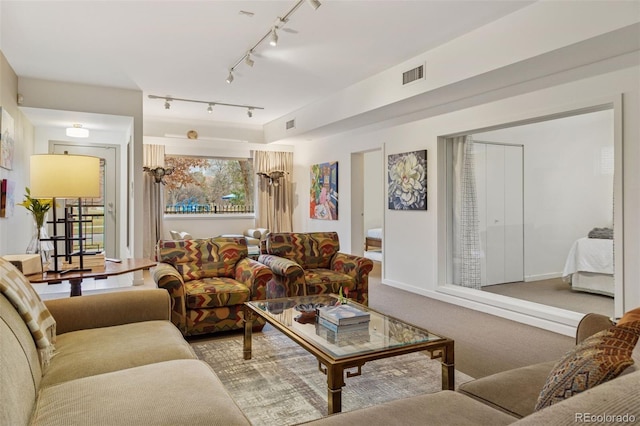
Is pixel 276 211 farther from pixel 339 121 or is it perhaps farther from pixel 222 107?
pixel 339 121

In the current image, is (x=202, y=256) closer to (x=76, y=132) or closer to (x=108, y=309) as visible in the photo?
(x=108, y=309)

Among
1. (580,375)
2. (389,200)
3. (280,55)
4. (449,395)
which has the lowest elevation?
(449,395)

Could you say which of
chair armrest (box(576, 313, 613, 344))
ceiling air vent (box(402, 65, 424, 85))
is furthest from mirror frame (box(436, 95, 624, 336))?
chair armrest (box(576, 313, 613, 344))

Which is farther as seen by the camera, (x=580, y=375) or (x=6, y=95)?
(x=6, y=95)

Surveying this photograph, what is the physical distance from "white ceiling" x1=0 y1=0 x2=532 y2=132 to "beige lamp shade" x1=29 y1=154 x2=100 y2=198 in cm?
141

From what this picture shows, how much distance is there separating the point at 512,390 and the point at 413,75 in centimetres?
345

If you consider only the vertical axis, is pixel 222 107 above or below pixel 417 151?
above

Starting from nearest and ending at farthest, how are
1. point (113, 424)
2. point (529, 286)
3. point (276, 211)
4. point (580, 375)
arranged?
point (580, 375)
point (113, 424)
point (529, 286)
point (276, 211)

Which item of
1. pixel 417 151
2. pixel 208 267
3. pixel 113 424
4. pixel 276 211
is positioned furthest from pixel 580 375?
pixel 276 211

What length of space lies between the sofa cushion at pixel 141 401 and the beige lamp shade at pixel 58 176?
141 centimetres

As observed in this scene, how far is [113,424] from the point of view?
1.22 meters

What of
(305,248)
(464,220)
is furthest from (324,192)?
(305,248)

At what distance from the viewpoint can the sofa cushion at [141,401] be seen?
49.6 inches

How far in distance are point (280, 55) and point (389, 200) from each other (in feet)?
8.32
